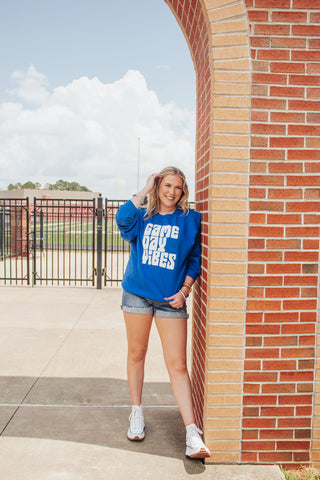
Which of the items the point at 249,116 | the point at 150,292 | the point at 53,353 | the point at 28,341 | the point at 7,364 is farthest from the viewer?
the point at 28,341

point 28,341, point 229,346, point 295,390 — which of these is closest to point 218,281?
point 229,346

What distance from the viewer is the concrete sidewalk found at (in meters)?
2.57

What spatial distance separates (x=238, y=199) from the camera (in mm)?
2555

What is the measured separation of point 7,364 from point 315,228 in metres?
3.47

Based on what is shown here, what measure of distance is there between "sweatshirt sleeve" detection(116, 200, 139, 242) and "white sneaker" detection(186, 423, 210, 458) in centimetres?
132

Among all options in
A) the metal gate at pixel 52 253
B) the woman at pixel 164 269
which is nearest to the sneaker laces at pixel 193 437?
the woman at pixel 164 269

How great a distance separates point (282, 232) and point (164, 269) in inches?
30.9

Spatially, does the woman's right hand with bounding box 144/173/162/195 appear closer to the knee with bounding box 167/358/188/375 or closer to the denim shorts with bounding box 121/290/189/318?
the denim shorts with bounding box 121/290/189/318

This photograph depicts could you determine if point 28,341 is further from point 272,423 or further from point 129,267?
point 272,423

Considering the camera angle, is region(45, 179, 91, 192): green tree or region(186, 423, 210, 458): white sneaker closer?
region(186, 423, 210, 458): white sneaker

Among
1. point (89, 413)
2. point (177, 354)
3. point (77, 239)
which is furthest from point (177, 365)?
point (77, 239)

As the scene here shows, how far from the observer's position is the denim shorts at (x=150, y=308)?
277cm

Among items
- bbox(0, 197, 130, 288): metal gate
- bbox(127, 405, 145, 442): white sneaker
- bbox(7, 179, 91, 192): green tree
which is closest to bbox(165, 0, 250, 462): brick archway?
bbox(127, 405, 145, 442): white sneaker

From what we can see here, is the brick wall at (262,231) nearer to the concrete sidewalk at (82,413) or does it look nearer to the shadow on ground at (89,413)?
the concrete sidewalk at (82,413)
